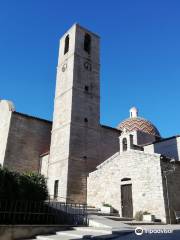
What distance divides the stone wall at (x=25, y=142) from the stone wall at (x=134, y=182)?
24.5 ft

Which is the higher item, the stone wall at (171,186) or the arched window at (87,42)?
the arched window at (87,42)

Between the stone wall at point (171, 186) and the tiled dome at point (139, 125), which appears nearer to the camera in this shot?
the stone wall at point (171, 186)

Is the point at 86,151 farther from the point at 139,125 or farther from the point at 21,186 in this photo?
the point at 139,125

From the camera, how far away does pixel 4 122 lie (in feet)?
85.4

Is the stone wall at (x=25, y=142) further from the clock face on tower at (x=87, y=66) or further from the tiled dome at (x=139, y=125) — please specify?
the tiled dome at (x=139, y=125)

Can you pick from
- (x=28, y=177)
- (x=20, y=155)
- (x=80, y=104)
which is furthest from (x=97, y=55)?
(x=28, y=177)

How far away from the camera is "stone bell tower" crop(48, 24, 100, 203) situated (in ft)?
66.3

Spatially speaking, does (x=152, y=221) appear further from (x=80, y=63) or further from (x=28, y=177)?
(x=80, y=63)

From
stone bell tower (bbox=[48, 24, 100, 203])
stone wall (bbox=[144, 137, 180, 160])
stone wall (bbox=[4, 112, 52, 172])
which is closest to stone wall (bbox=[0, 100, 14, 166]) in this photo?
stone wall (bbox=[4, 112, 52, 172])

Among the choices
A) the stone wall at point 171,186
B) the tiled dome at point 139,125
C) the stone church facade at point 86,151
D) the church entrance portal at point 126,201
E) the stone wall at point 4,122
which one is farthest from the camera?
the tiled dome at point 139,125

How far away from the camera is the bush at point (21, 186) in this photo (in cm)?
1180

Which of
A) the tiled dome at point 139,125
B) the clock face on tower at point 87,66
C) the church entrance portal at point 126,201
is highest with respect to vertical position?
the clock face on tower at point 87,66

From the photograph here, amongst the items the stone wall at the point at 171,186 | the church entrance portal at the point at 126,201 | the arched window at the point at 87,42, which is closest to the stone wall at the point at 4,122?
the arched window at the point at 87,42

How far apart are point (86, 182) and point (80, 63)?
11088 mm
